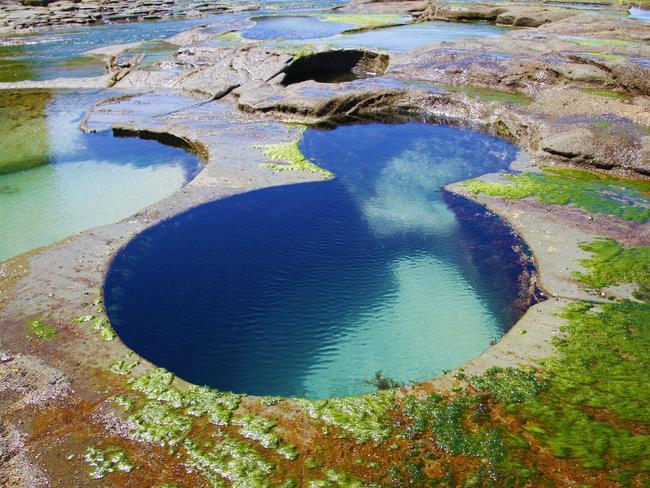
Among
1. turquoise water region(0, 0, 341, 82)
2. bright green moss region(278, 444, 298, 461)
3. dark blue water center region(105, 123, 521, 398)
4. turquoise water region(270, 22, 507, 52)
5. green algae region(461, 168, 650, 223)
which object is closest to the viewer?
bright green moss region(278, 444, 298, 461)

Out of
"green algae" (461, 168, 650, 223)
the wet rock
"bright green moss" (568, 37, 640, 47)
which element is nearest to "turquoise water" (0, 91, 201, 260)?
"green algae" (461, 168, 650, 223)

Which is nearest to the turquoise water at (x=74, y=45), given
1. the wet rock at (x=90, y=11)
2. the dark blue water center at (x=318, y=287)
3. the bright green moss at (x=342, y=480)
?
the wet rock at (x=90, y=11)

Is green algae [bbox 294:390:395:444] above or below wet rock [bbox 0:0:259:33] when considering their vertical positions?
below

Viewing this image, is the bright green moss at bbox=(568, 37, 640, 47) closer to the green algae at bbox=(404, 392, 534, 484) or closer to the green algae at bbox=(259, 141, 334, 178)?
the green algae at bbox=(259, 141, 334, 178)

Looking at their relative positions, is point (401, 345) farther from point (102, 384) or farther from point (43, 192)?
point (43, 192)

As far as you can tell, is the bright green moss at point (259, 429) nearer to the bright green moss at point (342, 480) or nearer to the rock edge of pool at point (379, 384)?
the rock edge of pool at point (379, 384)

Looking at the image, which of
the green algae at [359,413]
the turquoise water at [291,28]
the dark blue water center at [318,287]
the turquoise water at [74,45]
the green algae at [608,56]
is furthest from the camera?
the turquoise water at [291,28]

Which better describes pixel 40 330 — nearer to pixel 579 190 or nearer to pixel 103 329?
pixel 103 329
